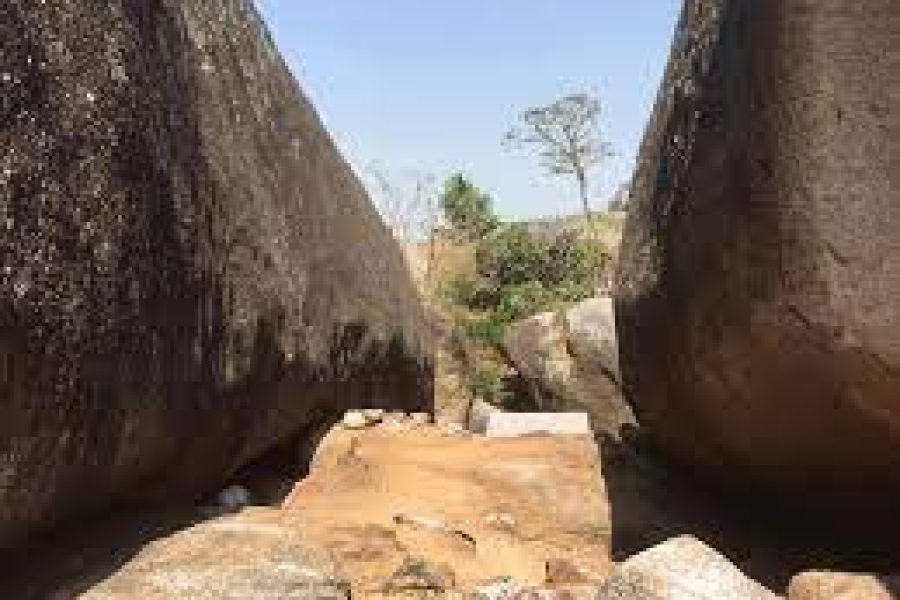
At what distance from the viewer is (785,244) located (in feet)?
16.0

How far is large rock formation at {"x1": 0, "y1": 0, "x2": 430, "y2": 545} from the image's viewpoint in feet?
13.5

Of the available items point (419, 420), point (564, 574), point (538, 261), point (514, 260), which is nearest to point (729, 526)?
point (564, 574)

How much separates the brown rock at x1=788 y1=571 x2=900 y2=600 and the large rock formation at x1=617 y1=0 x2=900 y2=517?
0.42 meters

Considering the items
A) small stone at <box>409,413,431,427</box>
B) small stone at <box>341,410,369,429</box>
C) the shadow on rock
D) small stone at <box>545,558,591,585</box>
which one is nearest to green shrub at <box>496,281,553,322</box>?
small stone at <box>409,413,431,427</box>

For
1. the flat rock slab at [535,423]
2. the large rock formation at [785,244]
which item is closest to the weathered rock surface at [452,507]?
the flat rock slab at [535,423]

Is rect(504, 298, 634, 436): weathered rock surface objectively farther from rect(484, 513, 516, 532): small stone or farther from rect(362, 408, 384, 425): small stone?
rect(484, 513, 516, 532): small stone

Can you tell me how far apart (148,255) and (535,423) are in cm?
448

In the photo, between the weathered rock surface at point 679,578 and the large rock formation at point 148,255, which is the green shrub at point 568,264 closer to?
the large rock formation at point 148,255

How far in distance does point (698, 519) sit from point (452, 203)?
20.7 metres

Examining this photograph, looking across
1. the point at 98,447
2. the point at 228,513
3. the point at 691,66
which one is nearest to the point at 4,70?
the point at 98,447

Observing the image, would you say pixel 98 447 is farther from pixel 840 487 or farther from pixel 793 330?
pixel 840 487

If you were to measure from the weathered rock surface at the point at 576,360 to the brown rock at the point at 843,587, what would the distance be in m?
3.68

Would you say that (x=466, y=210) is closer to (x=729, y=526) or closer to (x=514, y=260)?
→ (x=514, y=260)

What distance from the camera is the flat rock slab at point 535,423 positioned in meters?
8.78
